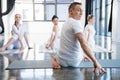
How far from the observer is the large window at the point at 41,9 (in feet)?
58.2

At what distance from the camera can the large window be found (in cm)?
1773

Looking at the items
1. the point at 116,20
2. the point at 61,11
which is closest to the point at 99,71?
the point at 116,20

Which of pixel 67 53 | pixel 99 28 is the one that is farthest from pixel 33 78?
pixel 99 28

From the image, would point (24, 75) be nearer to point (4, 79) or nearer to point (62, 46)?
point (4, 79)

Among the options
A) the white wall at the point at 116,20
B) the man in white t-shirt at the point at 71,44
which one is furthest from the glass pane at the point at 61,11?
the man in white t-shirt at the point at 71,44

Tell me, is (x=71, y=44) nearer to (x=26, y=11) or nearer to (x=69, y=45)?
(x=69, y=45)

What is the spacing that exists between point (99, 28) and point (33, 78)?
1291 centimetres

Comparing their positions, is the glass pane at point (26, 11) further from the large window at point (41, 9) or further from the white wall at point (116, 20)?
the white wall at point (116, 20)

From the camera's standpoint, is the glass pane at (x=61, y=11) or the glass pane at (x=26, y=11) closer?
the glass pane at (x=26, y=11)

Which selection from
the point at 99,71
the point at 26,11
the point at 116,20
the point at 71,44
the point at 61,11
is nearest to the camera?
the point at 99,71

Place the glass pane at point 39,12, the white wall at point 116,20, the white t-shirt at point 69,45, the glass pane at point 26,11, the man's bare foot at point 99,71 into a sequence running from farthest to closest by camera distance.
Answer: the glass pane at point 39,12 → the glass pane at point 26,11 → the white wall at point 116,20 → the white t-shirt at point 69,45 → the man's bare foot at point 99,71

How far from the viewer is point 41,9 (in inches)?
708

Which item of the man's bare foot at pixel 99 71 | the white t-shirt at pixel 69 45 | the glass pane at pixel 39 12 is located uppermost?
the glass pane at pixel 39 12

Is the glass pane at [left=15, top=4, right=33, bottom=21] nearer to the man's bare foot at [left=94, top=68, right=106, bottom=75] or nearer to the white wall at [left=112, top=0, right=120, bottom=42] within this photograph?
the white wall at [left=112, top=0, right=120, bottom=42]
